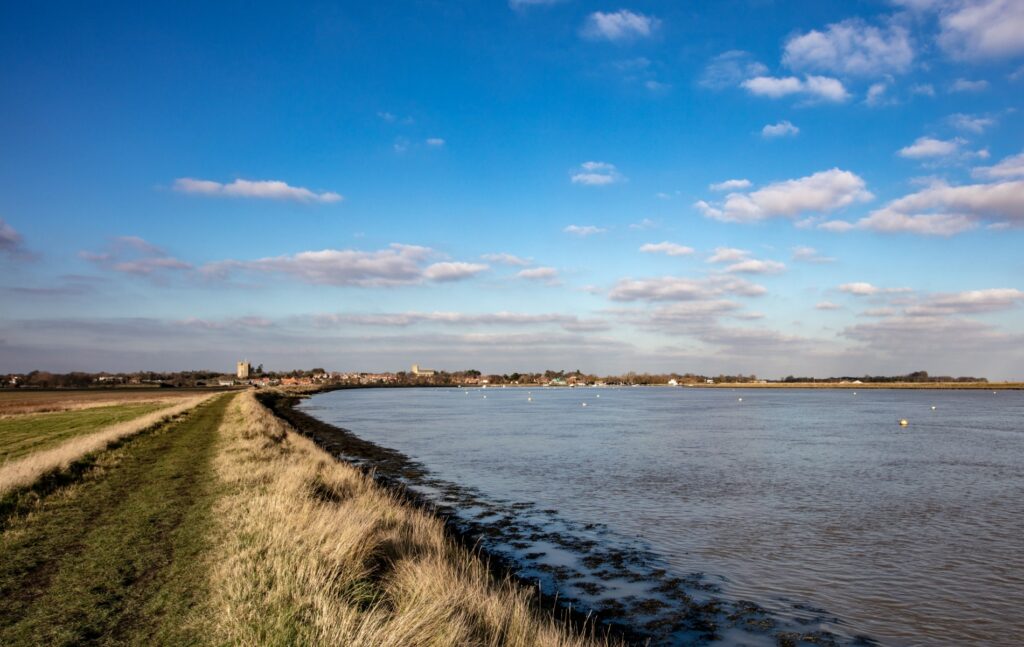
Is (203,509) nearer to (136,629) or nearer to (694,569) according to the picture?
(136,629)

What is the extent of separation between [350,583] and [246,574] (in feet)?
4.35

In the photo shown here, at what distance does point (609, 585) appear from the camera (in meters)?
11.5

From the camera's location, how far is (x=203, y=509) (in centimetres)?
1320

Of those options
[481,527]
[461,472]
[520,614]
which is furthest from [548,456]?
[520,614]

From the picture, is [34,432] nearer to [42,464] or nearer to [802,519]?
[42,464]

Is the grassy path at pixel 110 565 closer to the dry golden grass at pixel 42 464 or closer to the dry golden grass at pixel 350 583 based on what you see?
the dry golden grass at pixel 350 583

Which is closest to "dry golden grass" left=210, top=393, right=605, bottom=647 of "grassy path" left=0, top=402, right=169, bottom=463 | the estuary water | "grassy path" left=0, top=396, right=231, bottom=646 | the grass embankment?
the grass embankment

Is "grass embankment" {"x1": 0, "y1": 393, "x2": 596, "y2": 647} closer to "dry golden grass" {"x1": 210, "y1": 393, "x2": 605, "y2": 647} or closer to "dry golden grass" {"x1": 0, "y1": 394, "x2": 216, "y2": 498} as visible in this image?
"dry golden grass" {"x1": 210, "y1": 393, "x2": 605, "y2": 647}

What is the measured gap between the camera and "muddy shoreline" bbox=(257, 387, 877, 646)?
30.8 ft

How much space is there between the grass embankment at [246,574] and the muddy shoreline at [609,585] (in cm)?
102

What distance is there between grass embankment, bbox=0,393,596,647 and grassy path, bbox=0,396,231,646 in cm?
3

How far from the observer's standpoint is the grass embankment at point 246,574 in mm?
6594

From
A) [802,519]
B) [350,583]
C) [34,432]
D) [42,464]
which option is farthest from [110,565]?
[34,432]

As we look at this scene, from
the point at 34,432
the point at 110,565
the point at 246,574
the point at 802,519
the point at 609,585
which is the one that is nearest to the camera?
the point at 246,574
